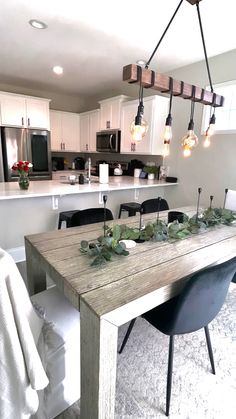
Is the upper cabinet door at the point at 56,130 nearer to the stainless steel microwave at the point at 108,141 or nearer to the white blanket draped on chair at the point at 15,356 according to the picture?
the stainless steel microwave at the point at 108,141

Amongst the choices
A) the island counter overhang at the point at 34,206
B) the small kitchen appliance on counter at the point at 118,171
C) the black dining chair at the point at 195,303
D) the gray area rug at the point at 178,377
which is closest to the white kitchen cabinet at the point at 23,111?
the small kitchen appliance on counter at the point at 118,171

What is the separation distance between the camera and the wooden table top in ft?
3.29

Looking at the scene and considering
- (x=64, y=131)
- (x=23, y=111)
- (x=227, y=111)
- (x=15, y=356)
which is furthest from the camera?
(x=64, y=131)

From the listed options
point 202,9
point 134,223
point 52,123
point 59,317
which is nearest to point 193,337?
point 134,223

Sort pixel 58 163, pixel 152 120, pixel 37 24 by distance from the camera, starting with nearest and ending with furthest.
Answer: pixel 37 24 < pixel 152 120 < pixel 58 163

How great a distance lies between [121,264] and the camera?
126 centimetres

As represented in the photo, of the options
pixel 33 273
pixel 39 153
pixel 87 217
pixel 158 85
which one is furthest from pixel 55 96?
pixel 33 273

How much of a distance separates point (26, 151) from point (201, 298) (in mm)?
4303

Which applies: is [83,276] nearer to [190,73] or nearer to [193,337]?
[193,337]

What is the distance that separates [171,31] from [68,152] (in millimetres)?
3977

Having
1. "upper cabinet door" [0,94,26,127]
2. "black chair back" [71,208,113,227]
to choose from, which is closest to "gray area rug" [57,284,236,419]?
"black chair back" [71,208,113,227]

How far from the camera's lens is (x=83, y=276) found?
3.69 ft

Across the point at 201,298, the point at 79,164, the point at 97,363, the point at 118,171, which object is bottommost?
the point at 97,363

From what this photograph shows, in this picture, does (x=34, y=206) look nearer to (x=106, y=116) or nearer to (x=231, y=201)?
(x=231, y=201)
